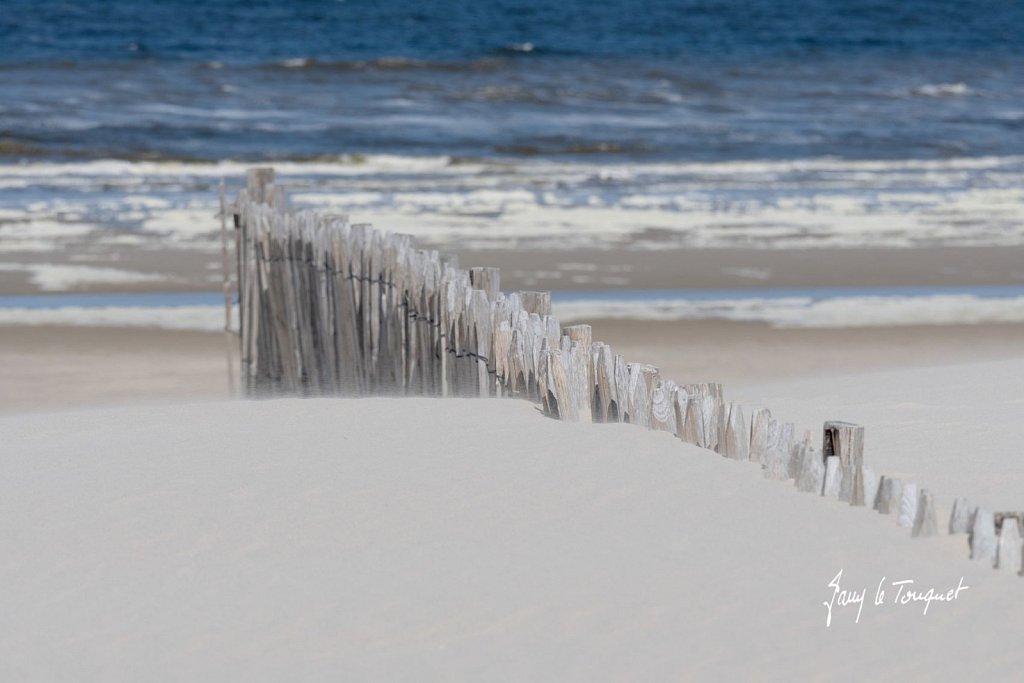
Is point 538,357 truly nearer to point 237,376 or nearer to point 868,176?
point 237,376

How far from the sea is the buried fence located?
4384 mm

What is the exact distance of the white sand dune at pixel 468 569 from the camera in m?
3.15

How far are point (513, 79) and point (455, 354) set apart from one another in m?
25.7

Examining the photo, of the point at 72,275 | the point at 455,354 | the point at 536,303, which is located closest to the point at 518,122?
the point at 72,275

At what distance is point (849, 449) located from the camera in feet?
12.8

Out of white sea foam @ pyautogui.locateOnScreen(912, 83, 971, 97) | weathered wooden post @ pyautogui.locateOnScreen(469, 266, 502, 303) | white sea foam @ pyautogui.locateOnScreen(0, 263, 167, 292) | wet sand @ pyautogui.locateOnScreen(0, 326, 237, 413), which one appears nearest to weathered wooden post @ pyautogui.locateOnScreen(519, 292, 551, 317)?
weathered wooden post @ pyautogui.locateOnScreen(469, 266, 502, 303)

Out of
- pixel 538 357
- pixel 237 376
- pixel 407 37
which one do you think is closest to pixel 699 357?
pixel 237 376

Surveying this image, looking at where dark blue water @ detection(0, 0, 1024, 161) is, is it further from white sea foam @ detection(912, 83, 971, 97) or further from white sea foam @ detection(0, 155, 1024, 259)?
white sea foam @ detection(0, 155, 1024, 259)

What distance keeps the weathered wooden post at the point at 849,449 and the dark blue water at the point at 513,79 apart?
16.6 meters

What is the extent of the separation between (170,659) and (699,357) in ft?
19.6

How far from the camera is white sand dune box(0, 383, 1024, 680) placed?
10.3 ft

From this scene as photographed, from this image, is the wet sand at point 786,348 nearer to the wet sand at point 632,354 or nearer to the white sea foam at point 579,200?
the wet sand at point 632,354
